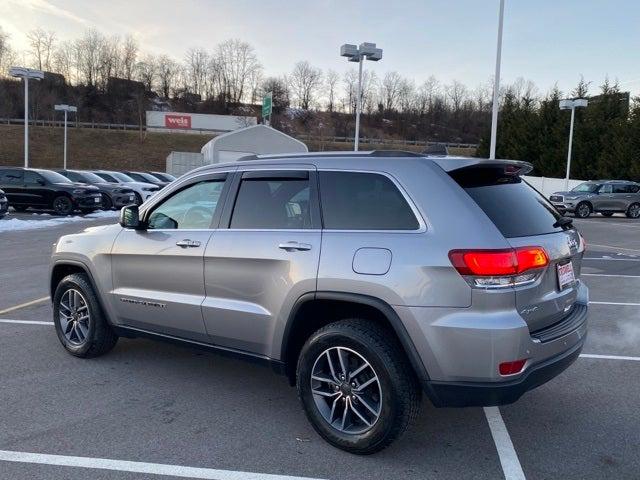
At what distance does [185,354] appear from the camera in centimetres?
553

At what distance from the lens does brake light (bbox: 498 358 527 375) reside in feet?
10.4

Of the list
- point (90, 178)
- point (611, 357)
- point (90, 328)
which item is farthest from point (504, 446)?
point (90, 178)

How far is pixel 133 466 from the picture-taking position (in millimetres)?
3408

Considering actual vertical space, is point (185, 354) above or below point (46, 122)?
below

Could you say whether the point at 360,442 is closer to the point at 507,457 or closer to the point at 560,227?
the point at 507,457

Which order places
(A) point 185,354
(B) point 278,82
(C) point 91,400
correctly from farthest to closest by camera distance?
(B) point 278,82 → (A) point 185,354 → (C) point 91,400

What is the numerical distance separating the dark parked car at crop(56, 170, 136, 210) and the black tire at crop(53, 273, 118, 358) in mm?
17694

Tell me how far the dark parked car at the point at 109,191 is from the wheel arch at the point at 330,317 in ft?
64.8

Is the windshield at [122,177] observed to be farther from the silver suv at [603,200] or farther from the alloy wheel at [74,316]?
the alloy wheel at [74,316]

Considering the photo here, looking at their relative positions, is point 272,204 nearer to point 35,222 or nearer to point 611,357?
point 611,357

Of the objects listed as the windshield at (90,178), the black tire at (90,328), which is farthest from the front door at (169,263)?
the windshield at (90,178)

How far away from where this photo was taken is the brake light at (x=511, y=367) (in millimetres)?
3168

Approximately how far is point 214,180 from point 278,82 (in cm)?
10329

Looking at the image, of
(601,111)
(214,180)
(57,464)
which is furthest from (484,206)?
(601,111)
